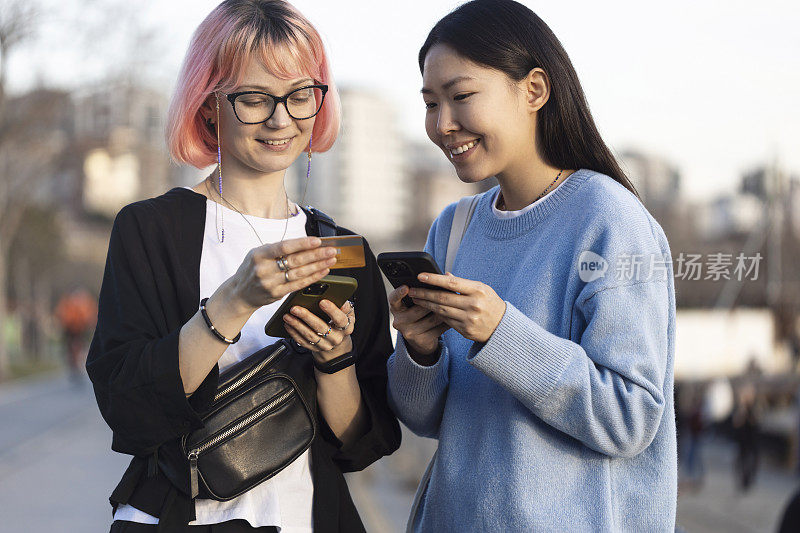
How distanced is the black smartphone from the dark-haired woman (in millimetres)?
30

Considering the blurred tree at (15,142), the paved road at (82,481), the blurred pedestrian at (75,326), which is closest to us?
the paved road at (82,481)

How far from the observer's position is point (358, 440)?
7.77ft

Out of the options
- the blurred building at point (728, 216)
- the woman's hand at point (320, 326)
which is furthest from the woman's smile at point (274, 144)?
the blurred building at point (728, 216)

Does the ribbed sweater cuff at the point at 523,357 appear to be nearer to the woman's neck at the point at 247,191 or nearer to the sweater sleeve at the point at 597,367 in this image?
the sweater sleeve at the point at 597,367

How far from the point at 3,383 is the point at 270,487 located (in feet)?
56.1

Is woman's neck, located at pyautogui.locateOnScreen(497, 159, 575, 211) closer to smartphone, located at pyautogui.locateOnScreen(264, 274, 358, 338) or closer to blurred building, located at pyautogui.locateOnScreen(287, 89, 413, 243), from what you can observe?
smartphone, located at pyautogui.locateOnScreen(264, 274, 358, 338)

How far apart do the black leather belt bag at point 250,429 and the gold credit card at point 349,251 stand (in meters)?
0.40

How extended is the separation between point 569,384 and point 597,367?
4.5 inches

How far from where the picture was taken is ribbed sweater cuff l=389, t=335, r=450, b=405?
2.22 metres

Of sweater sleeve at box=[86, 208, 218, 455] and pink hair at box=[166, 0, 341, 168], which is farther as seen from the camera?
pink hair at box=[166, 0, 341, 168]

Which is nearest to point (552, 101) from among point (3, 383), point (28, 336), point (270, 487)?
point (270, 487)

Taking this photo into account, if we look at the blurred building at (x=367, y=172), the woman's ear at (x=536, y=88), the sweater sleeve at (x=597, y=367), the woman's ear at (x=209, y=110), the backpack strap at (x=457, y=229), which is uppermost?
the woman's ear at (x=536, y=88)

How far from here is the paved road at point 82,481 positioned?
7.16 meters

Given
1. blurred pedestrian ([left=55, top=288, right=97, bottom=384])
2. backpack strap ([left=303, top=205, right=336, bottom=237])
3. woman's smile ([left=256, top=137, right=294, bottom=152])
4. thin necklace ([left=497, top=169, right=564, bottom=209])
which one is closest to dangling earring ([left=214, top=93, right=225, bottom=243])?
woman's smile ([left=256, top=137, right=294, bottom=152])
